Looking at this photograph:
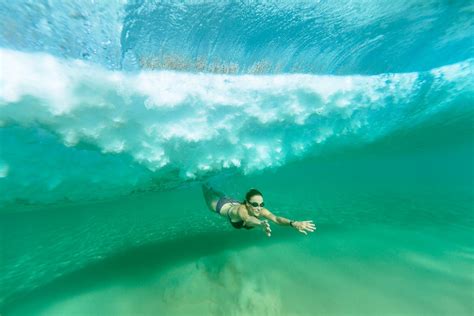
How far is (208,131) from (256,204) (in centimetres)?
551

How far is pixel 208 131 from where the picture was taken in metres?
10.4

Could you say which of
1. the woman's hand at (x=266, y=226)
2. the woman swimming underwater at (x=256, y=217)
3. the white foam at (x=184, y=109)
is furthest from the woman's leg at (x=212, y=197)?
the woman's hand at (x=266, y=226)

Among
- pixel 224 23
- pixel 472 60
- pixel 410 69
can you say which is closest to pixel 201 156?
pixel 224 23

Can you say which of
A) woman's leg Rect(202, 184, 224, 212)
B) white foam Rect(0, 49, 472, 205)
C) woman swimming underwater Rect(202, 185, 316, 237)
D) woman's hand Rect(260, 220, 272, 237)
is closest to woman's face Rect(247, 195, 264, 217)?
woman swimming underwater Rect(202, 185, 316, 237)

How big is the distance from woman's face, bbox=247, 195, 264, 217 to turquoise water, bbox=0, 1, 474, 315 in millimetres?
3635

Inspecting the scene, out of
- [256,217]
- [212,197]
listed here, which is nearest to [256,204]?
[256,217]

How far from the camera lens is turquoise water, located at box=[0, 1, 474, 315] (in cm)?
631

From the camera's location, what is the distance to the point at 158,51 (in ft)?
22.2

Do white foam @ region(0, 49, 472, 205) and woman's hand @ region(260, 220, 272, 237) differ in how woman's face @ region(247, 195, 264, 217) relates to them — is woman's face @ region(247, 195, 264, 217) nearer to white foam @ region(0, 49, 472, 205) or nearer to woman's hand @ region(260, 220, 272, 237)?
woman's hand @ region(260, 220, 272, 237)

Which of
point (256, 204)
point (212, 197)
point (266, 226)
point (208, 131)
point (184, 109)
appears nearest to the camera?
point (266, 226)

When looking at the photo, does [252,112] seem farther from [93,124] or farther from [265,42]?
[93,124]

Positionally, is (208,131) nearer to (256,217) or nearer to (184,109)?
(184,109)

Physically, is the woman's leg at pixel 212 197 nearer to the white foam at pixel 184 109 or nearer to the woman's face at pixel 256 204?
the white foam at pixel 184 109

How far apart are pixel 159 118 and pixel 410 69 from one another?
1135cm
